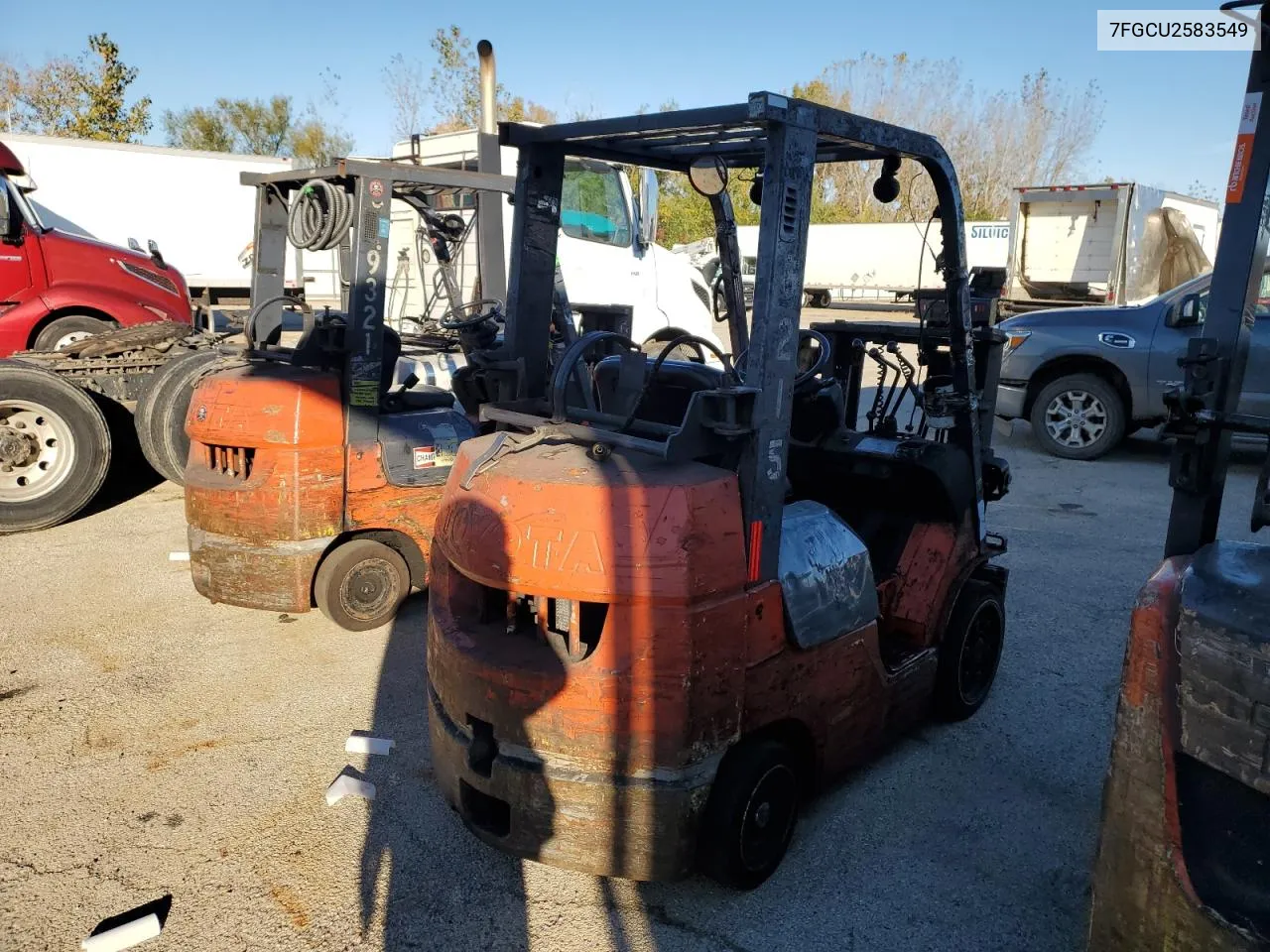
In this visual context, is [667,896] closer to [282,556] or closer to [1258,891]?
[1258,891]

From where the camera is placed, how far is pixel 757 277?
2.69 metres

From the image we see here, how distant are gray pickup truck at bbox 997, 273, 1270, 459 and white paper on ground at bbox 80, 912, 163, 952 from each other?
373 inches

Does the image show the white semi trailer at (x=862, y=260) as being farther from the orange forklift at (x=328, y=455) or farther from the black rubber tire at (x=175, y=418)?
the orange forklift at (x=328, y=455)

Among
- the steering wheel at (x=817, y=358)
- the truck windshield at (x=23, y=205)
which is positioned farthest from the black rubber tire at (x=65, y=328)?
the steering wheel at (x=817, y=358)

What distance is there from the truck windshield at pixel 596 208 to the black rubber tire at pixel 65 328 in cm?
478

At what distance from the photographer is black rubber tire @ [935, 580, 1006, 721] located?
3998mm

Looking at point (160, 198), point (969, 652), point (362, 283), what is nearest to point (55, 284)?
point (362, 283)

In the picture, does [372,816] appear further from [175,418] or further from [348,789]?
→ [175,418]

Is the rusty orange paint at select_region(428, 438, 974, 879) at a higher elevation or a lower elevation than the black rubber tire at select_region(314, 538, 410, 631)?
higher

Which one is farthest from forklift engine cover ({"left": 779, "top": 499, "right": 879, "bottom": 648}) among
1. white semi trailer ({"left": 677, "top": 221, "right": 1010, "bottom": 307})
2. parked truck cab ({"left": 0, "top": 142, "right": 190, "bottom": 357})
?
white semi trailer ({"left": 677, "top": 221, "right": 1010, "bottom": 307})

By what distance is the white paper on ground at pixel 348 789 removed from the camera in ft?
11.7

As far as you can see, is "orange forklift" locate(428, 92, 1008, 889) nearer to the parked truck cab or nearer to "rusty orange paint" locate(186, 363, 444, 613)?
"rusty orange paint" locate(186, 363, 444, 613)

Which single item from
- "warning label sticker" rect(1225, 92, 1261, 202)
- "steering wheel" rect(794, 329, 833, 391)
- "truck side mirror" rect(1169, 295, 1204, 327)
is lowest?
"steering wheel" rect(794, 329, 833, 391)

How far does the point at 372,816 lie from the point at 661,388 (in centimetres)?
196
